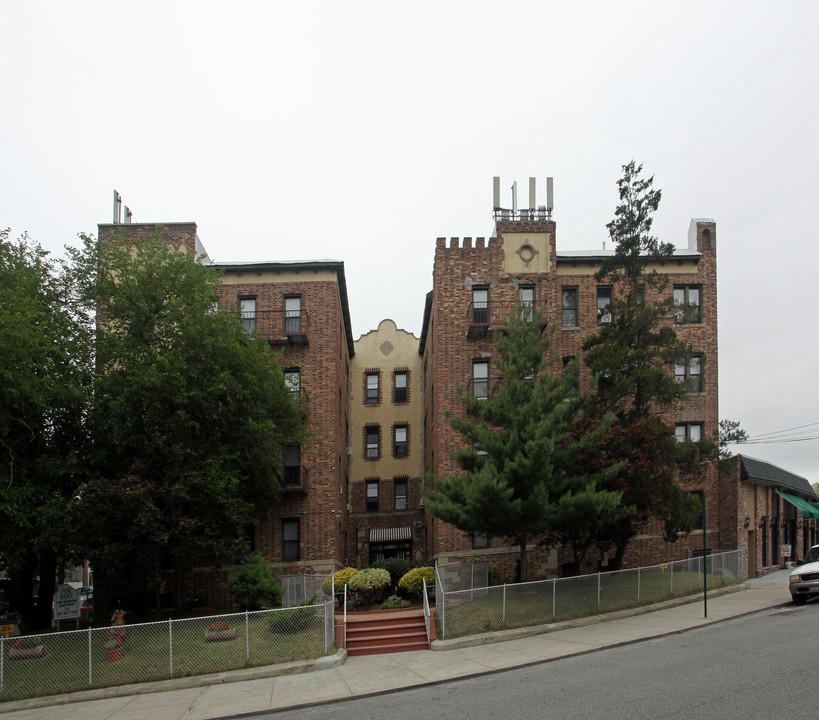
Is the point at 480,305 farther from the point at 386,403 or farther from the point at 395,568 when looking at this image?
the point at 386,403

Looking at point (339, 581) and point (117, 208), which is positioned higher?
point (117, 208)

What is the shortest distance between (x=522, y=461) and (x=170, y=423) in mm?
9883

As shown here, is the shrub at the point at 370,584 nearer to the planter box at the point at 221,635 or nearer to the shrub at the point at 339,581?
the shrub at the point at 339,581

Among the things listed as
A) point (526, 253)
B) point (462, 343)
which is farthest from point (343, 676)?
point (526, 253)

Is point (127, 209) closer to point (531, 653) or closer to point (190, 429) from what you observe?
point (190, 429)

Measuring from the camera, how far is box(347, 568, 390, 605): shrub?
2034cm

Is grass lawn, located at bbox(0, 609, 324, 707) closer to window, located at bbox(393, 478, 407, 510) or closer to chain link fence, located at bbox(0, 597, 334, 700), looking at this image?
chain link fence, located at bbox(0, 597, 334, 700)

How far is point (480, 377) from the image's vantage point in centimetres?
2667

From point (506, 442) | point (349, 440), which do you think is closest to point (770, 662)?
point (506, 442)

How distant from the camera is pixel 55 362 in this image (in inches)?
774

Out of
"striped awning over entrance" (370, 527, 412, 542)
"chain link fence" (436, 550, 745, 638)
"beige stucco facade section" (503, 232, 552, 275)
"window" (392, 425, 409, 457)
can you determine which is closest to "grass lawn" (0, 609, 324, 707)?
"chain link fence" (436, 550, 745, 638)

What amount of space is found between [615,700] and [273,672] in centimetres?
738

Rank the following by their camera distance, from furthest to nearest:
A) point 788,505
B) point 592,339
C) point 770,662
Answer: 1. point 788,505
2. point 592,339
3. point 770,662

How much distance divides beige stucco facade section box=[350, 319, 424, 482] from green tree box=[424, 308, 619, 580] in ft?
49.1
